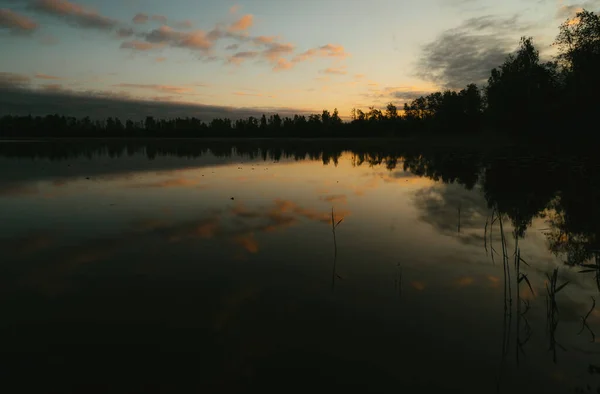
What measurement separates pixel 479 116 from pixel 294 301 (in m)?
114

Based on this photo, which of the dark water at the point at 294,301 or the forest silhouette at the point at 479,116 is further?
the forest silhouette at the point at 479,116

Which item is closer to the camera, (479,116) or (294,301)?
(294,301)

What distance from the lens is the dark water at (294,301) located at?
4.58m

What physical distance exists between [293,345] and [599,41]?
6303cm

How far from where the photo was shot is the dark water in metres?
4.58

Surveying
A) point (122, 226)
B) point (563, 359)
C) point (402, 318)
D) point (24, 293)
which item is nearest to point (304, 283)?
point (402, 318)

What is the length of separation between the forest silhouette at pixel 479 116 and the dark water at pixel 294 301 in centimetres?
4728

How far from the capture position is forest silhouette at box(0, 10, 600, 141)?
49406mm

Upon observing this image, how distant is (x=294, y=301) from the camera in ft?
21.4

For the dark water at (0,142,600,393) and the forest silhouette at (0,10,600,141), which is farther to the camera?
the forest silhouette at (0,10,600,141)

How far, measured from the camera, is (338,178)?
26125 mm

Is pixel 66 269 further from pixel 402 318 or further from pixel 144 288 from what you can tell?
pixel 402 318

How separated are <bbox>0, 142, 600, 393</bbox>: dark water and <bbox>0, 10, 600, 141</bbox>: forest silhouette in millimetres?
47280

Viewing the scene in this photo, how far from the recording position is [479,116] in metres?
105
